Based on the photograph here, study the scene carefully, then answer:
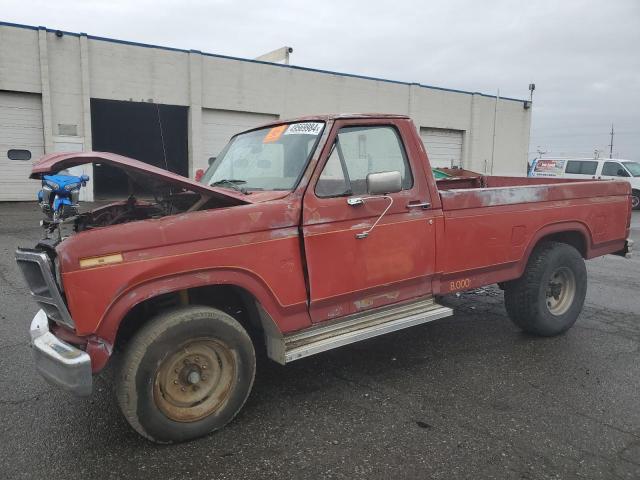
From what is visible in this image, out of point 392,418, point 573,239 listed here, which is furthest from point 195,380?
point 573,239

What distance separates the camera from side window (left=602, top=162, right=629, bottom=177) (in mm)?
21297

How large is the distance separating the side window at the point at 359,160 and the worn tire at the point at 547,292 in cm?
170

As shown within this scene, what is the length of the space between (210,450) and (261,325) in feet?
2.82

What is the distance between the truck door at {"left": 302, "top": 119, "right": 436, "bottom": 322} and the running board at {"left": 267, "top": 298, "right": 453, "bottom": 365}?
8 centimetres

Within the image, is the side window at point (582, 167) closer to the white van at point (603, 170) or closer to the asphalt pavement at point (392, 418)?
the white van at point (603, 170)

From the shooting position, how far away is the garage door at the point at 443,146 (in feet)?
82.7

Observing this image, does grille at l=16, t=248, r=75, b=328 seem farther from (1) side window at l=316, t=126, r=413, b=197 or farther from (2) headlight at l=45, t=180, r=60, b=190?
(1) side window at l=316, t=126, r=413, b=197

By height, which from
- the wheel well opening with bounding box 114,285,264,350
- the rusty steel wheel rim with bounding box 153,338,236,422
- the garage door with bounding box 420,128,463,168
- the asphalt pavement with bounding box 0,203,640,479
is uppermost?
the garage door with bounding box 420,128,463,168

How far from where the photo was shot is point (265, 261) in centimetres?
329

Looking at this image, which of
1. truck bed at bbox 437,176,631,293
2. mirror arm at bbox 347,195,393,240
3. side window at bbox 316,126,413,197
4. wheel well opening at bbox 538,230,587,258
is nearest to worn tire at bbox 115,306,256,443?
mirror arm at bbox 347,195,393,240

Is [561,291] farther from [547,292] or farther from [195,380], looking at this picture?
[195,380]

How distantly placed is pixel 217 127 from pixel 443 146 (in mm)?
11878

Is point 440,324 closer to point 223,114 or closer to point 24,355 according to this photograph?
point 24,355

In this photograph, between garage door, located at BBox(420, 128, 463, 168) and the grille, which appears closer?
the grille
